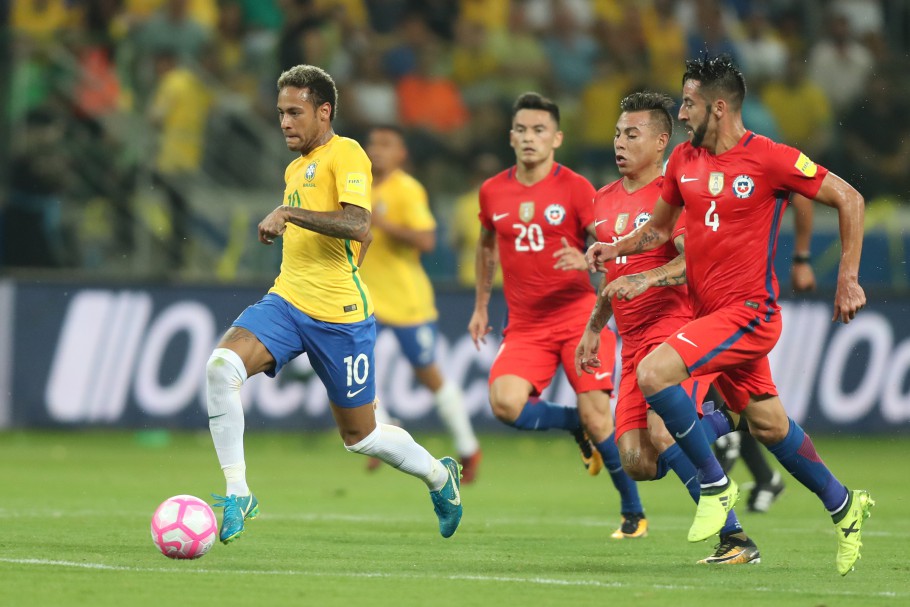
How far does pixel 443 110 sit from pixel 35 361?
233 inches

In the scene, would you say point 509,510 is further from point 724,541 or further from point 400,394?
point 400,394

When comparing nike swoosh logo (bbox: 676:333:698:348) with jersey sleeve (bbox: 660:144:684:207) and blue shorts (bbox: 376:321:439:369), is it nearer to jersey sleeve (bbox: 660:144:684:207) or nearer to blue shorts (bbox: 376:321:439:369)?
jersey sleeve (bbox: 660:144:684:207)

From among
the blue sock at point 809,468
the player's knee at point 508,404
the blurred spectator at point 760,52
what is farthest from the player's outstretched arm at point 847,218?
the blurred spectator at point 760,52

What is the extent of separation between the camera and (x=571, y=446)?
683 inches

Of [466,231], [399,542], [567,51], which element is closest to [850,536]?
[399,542]

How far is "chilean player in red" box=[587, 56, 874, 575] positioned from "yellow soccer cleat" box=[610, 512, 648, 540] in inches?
61.2

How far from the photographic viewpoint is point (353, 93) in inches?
740

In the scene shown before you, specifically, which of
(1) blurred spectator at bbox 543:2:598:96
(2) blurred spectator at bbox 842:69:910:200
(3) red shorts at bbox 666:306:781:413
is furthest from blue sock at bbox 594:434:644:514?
(1) blurred spectator at bbox 543:2:598:96

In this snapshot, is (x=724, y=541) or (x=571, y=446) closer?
(x=724, y=541)

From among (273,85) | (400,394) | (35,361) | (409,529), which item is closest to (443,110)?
(273,85)

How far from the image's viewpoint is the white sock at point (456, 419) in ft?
43.9

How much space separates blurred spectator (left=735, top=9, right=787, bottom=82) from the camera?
66.5 ft

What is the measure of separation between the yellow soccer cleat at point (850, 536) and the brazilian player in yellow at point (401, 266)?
20.3 ft

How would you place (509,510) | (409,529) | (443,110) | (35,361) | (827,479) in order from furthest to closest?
(443,110)
(35,361)
(509,510)
(409,529)
(827,479)
